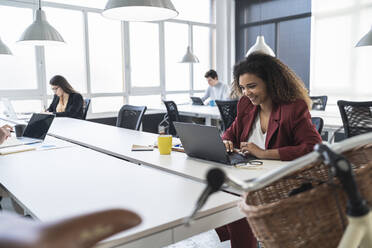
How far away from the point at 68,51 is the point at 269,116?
4740 mm

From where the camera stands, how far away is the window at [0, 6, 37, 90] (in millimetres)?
5156

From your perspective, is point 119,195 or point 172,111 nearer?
point 119,195

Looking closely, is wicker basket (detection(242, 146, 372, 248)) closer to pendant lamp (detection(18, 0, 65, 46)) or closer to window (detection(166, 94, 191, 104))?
pendant lamp (detection(18, 0, 65, 46))

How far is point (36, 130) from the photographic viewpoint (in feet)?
7.97

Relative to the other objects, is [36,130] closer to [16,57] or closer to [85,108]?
[85,108]

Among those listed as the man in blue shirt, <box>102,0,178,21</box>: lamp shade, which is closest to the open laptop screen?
<box>102,0,178,21</box>: lamp shade

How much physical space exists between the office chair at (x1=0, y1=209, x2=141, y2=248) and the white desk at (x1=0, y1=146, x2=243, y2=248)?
0.34 metres

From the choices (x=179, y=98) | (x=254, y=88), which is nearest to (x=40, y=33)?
(x=254, y=88)

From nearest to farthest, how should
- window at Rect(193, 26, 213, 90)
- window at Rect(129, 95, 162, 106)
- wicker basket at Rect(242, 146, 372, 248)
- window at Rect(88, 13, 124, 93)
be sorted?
wicker basket at Rect(242, 146, 372, 248) → window at Rect(88, 13, 124, 93) → window at Rect(129, 95, 162, 106) → window at Rect(193, 26, 213, 90)

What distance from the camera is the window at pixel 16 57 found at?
516 centimetres

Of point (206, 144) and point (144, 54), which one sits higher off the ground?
point (144, 54)

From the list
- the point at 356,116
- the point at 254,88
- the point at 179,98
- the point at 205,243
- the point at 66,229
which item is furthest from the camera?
the point at 179,98

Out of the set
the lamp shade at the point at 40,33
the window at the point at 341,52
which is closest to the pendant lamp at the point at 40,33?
the lamp shade at the point at 40,33

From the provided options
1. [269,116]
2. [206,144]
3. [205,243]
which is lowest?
[205,243]
